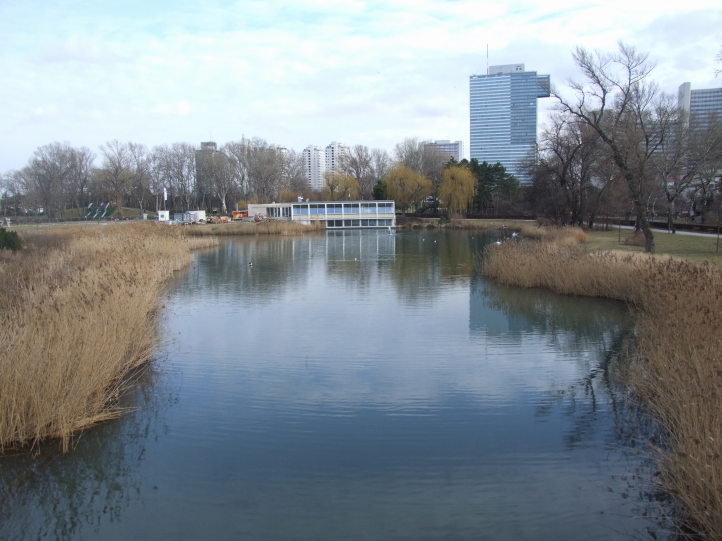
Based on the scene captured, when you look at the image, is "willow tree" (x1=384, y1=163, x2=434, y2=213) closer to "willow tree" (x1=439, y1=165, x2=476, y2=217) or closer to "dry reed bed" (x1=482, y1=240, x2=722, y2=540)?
"willow tree" (x1=439, y1=165, x2=476, y2=217)

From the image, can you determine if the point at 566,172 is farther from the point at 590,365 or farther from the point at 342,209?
the point at 590,365

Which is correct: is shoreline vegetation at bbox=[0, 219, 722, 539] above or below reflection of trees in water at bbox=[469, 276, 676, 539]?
above

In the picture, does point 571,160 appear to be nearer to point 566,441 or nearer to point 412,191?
point 412,191

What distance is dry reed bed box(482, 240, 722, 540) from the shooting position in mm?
4273

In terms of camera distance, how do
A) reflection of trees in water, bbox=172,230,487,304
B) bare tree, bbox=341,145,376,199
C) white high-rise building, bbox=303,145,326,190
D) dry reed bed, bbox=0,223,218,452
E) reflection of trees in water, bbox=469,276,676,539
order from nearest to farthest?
reflection of trees in water, bbox=469,276,676,539 < dry reed bed, bbox=0,223,218,452 < reflection of trees in water, bbox=172,230,487,304 < bare tree, bbox=341,145,376,199 < white high-rise building, bbox=303,145,326,190

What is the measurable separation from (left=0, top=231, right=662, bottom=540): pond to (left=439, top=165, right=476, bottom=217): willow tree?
44.2 meters

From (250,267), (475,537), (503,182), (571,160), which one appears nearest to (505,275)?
(250,267)

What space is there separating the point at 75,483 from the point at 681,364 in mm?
6636

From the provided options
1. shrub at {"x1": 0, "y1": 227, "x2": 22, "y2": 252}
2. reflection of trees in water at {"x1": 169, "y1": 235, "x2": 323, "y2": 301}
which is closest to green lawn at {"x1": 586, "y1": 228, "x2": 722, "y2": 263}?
reflection of trees in water at {"x1": 169, "y1": 235, "x2": 323, "y2": 301}

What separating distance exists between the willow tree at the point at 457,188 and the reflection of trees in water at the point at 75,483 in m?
51.3

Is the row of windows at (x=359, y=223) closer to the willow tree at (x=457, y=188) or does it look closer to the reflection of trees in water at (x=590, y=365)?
the willow tree at (x=457, y=188)

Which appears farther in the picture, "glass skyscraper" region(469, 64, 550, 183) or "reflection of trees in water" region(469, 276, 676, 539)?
"glass skyscraper" region(469, 64, 550, 183)

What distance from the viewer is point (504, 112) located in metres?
161

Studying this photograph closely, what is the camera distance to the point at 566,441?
21.4 feet
